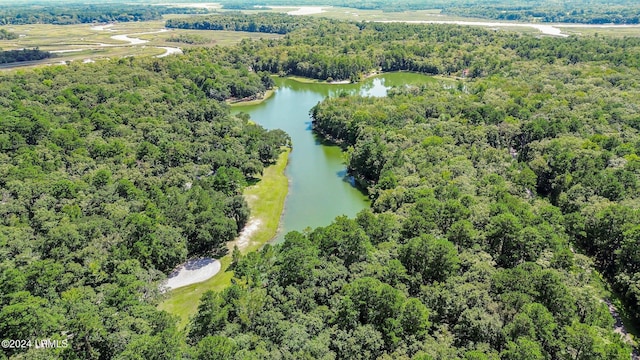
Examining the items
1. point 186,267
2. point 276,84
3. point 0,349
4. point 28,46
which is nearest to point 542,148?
point 186,267

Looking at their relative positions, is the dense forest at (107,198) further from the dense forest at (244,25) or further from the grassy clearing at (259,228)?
the dense forest at (244,25)

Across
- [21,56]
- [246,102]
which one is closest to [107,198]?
[246,102]

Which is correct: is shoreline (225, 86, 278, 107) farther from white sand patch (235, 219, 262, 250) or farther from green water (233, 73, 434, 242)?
white sand patch (235, 219, 262, 250)

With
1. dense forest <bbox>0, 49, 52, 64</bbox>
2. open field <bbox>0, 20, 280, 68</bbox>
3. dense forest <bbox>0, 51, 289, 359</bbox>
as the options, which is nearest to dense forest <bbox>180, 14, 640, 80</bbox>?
open field <bbox>0, 20, 280, 68</bbox>

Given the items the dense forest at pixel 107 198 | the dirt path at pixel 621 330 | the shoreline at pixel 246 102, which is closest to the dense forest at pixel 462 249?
the dirt path at pixel 621 330

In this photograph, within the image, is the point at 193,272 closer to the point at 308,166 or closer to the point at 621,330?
the point at 308,166

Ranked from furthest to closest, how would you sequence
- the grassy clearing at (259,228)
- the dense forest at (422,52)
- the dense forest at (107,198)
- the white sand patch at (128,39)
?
1. the white sand patch at (128,39)
2. the dense forest at (422,52)
3. the grassy clearing at (259,228)
4. the dense forest at (107,198)
